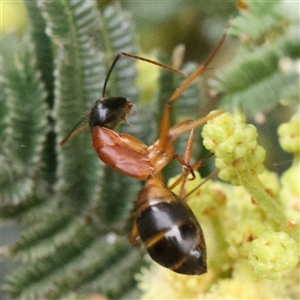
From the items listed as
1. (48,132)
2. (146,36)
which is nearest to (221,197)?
(48,132)

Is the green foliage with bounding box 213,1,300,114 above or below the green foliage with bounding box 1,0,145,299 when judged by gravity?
above

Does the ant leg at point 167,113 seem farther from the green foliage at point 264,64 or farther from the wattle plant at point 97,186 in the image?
the green foliage at point 264,64

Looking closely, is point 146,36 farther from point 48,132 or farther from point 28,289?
point 28,289

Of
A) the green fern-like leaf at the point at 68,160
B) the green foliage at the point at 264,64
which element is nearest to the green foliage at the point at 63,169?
the green fern-like leaf at the point at 68,160

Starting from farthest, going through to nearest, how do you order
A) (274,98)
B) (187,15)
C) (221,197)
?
(187,15), (221,197), (274,98)

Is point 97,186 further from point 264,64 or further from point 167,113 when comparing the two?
point 264,64

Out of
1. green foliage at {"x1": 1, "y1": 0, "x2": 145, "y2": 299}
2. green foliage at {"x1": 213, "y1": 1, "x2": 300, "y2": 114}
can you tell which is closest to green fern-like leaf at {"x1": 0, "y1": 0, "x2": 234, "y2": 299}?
green foliage at {"x1": 1, "y1": 0, "x2": 145, "y2": 299}

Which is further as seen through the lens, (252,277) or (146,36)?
(146,36)

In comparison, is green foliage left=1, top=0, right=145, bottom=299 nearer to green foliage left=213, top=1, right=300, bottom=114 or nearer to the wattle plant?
the wattle plant
